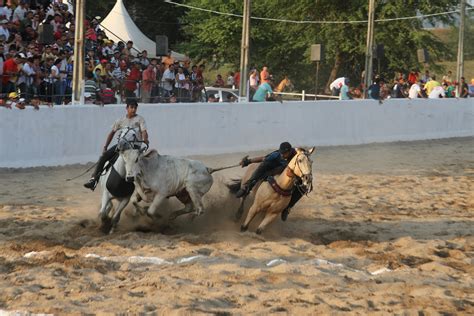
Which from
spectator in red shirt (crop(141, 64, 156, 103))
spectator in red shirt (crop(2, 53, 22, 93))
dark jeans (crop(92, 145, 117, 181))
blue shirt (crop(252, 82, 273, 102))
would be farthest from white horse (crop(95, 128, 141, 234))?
blue shirt (crop(252, 82, 273, 102))

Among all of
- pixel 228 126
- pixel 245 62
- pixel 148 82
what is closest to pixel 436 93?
pixel 245 62

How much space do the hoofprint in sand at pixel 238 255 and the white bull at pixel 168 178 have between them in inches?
15.9

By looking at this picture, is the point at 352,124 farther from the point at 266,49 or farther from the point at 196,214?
the point at 266,49

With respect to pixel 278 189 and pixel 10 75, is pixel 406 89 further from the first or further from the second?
pixel 278 189

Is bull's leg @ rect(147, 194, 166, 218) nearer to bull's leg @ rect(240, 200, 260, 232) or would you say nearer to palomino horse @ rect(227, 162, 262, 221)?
bull's leg @ rect(240, 200, 260, 232)

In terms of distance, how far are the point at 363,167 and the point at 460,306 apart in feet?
39.3

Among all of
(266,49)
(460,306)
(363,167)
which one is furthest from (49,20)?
(266,49)

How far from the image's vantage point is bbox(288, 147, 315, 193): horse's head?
11.0 metres

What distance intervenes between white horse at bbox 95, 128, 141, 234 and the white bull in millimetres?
173

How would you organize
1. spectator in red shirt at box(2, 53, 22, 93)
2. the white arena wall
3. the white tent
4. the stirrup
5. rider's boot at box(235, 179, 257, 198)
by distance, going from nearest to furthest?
1. the stirrup
2. rider's boot at box(235, 179, 257, 198)
3. the white arena wall
4. spectator in red shirt at box(2, 53, 22, 93)
5. the white tent

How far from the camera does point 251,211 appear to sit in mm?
11961

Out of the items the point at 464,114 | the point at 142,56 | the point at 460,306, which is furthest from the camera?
the point at 464,114

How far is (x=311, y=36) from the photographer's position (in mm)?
47062

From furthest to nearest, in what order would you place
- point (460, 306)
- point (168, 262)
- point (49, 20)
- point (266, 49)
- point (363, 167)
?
1. point (266, 49)
2. point (49, 20)
3. point (363, 167)
4. point (168, 262)
5. point (460, 306)
